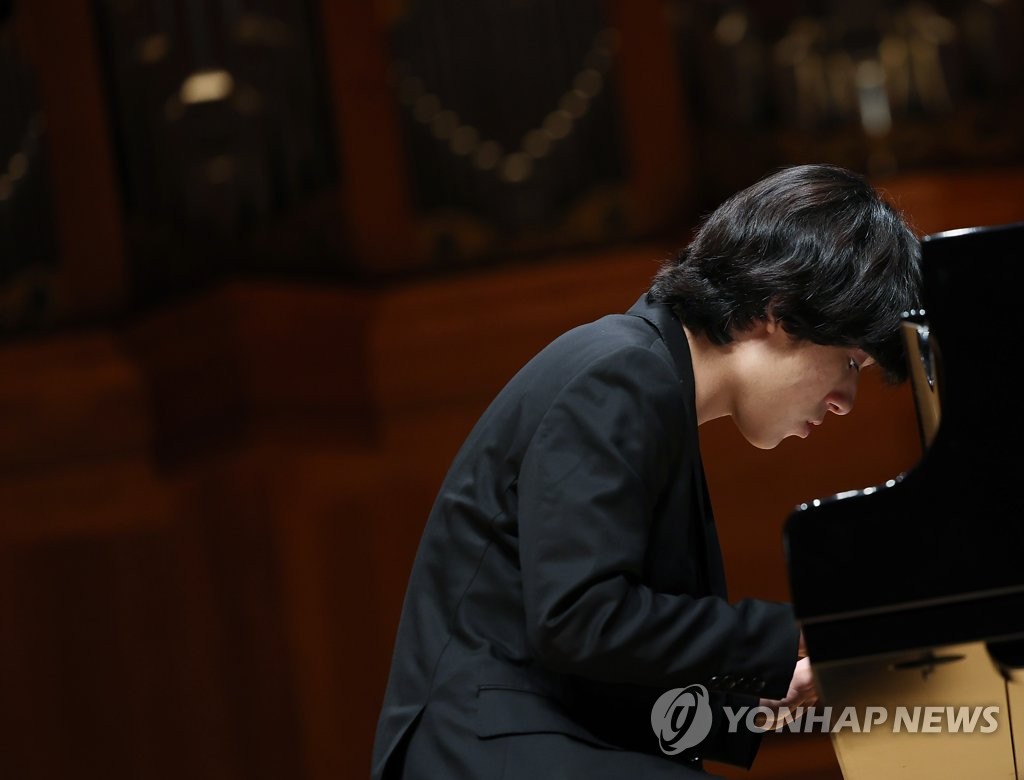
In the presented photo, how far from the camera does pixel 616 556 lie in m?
1.67

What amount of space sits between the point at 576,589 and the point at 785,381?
0.45 meters

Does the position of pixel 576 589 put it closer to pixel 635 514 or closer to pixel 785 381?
pixel 635 514

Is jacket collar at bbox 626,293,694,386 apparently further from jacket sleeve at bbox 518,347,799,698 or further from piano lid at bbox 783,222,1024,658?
piano lid at bbox 783,222,1024,658

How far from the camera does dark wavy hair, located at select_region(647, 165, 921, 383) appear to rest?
187 centimetres

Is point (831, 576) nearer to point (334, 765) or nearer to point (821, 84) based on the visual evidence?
point (334, 765)

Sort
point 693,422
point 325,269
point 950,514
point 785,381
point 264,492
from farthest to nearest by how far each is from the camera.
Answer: point 325,269 < point 264,492 < point 785,381 < point 693,422 < point 950,514

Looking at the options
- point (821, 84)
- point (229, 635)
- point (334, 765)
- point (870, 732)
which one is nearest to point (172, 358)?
point (229, 635)

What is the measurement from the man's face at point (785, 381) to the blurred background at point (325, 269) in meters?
2.22

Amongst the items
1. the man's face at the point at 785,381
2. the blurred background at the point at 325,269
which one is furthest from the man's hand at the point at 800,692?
the blurred background at the point at 325,269

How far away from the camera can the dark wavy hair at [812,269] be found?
1865 millimetres

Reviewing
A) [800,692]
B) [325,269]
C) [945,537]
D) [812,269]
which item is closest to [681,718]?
[800,692]

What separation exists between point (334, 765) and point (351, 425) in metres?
0.92

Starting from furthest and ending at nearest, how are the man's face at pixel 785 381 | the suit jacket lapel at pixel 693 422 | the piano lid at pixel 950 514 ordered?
1. the man's face at pixel 785 381
2. the suit jacket lapel at pixel 693 422
3. the piano lid at pixel 950 514

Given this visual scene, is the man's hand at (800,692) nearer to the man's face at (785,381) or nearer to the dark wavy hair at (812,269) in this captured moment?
the man's face at (785,381)
